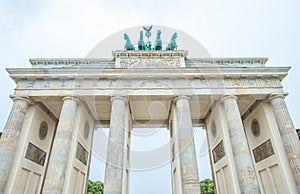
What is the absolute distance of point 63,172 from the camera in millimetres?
11773

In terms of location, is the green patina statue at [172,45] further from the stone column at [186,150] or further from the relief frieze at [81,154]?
the relief frieze at [81,154]

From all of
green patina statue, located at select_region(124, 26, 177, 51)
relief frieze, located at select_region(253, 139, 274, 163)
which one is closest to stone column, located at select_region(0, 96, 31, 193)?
green patina statue, located at select_region(124, 26, 177, 51)

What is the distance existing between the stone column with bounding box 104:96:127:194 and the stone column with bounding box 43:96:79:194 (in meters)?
2.86

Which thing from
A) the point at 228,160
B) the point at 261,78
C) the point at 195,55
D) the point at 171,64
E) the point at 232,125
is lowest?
the point at 228,160

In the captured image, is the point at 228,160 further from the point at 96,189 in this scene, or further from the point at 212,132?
the point at 96,189

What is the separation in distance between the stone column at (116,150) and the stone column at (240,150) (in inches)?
294

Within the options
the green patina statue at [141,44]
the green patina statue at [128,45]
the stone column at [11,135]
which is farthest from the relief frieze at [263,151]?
the stone column at [11,135]

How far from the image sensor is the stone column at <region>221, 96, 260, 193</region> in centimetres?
1120

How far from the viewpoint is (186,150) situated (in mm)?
12102

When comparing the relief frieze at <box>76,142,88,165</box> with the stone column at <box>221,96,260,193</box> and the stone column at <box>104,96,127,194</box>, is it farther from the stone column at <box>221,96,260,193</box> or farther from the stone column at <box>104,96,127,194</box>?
the stone column at <box>221,96,260,193</box>

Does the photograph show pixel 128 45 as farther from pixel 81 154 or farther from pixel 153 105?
pixel 81 154

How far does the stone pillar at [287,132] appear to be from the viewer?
11859 mm

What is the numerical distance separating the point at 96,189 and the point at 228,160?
35875 millimetres

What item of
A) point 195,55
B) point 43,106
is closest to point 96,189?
point 43,106
